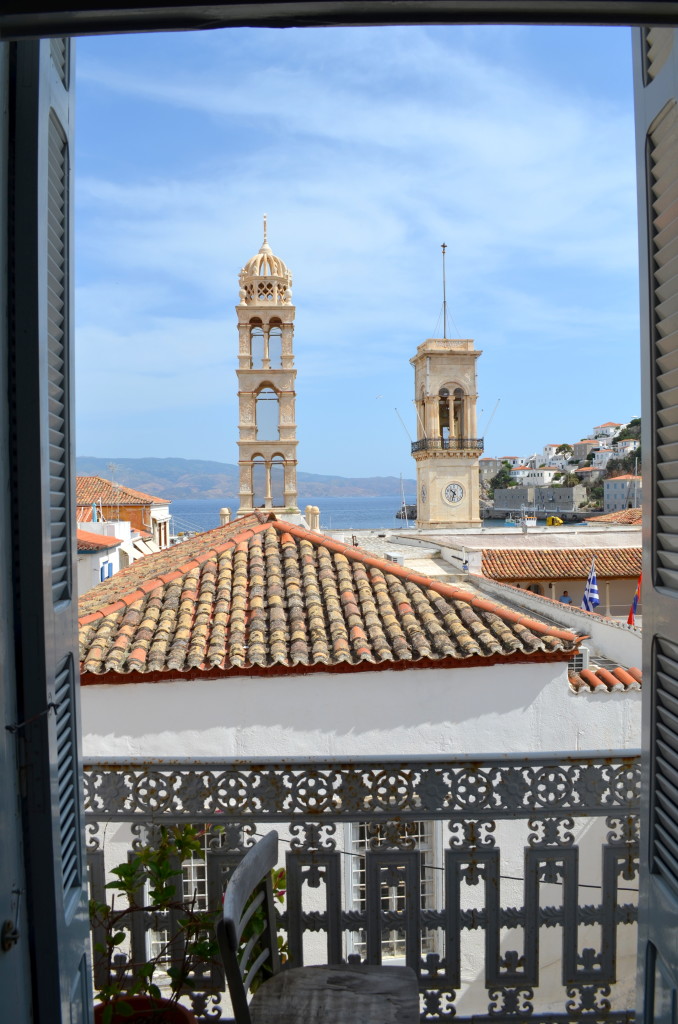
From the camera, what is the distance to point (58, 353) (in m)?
1.91

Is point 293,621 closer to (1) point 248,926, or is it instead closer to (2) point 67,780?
(1) point 248,926

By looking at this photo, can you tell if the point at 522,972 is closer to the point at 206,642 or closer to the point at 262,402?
the point at 206,642

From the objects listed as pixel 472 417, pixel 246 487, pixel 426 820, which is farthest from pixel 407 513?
pixel 426 820

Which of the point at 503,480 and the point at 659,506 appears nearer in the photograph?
the point at 659,506

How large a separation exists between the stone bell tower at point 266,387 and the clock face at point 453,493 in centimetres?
2705

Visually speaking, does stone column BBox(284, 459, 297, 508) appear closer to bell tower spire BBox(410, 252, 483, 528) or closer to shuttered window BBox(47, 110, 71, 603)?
shuttered window BBox(47, 110, 71, 603)

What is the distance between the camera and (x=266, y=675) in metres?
6.78

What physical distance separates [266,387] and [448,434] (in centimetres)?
2828

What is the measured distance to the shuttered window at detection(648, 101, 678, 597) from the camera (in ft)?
5.95

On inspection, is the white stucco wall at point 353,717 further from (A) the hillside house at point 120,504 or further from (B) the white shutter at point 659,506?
(A) the hillside house at point 120,504

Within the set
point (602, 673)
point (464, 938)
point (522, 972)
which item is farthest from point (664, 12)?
point (602, 673)

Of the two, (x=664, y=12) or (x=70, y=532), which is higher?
(x=664, y=12)

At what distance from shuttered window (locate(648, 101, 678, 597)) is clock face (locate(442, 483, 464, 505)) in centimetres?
4122

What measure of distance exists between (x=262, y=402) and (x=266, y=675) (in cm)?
1049
